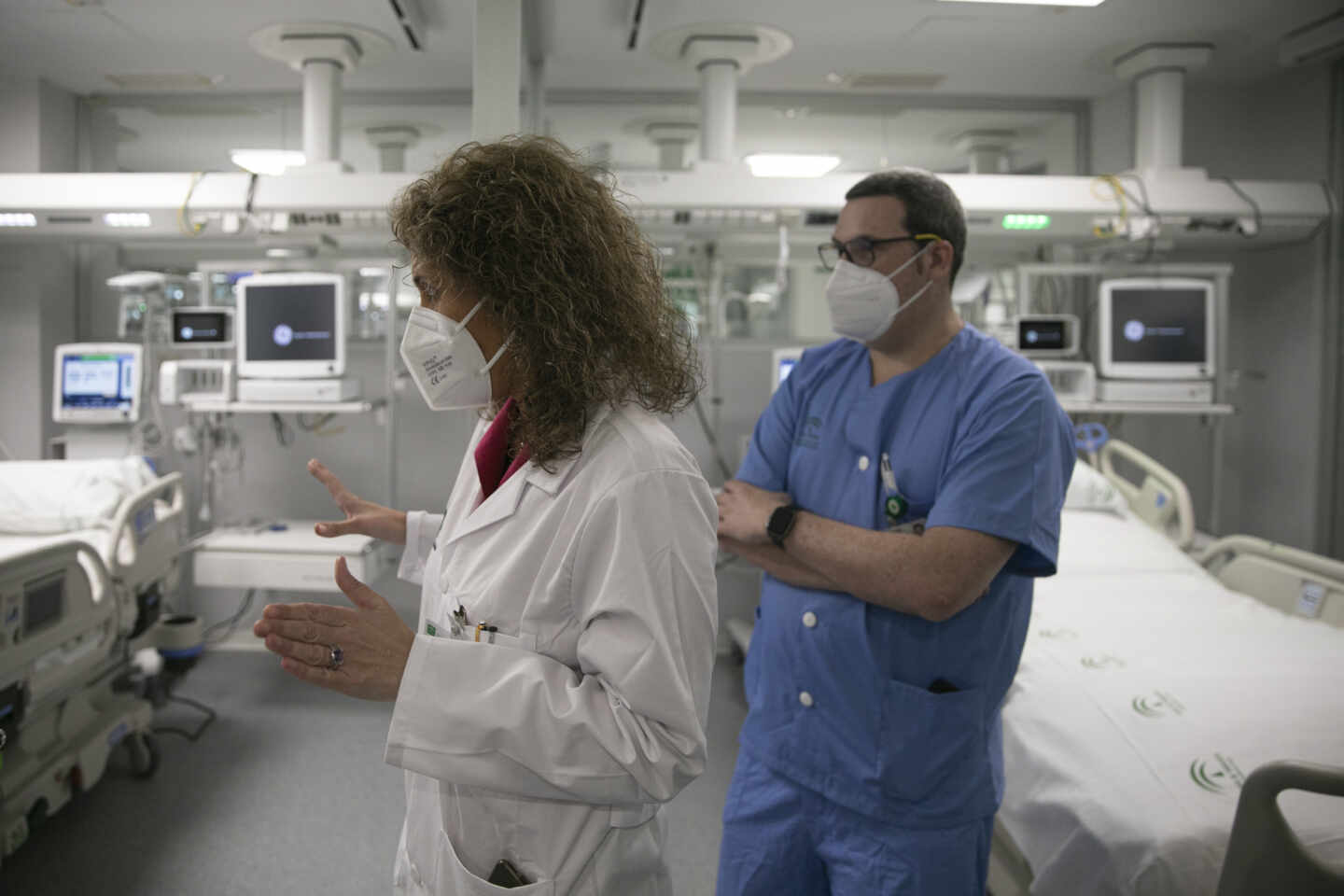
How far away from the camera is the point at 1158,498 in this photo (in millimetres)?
3607

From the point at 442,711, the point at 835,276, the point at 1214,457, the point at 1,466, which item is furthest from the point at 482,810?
the point at 1214,457

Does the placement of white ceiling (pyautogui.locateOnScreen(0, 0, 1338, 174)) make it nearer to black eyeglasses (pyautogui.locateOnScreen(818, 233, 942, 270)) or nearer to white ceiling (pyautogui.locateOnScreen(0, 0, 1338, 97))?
white ceiling (pyautogui.locateOnScreen(0, 0, 1338, 97))

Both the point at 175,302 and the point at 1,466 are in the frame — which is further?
the point at 175,302

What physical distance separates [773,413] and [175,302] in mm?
4384

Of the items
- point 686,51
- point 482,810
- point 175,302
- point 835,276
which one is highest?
point 686,51

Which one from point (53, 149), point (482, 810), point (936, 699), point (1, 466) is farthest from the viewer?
point (53, 149)

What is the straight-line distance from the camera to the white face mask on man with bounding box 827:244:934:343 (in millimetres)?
1502

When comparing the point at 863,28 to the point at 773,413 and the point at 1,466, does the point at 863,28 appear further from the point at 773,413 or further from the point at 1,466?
the point at 1,466

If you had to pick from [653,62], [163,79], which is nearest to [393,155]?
[163,79]

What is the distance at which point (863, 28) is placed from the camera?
154 inches

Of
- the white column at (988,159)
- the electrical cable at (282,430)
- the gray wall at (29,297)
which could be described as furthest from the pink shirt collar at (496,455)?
the white column at (988,159)

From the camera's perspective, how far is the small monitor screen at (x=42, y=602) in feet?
7.45

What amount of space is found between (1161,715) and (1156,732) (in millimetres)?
96

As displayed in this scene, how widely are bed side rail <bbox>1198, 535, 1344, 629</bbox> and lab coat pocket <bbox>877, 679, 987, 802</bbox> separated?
1969 mm
